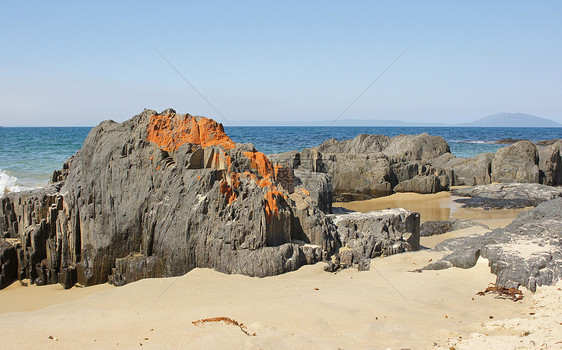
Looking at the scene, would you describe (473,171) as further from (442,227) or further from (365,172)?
(442,227)

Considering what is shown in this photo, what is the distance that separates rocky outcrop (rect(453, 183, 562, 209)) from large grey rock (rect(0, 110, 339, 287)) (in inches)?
450

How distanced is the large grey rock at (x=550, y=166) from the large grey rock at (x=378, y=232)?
631 inches

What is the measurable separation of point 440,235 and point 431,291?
20.8 feet

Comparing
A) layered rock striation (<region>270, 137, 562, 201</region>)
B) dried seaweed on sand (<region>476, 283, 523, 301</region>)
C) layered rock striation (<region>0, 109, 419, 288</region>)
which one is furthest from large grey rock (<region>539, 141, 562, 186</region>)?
dried seaweed on sand (<region>476, 283, 523, 301</region>)

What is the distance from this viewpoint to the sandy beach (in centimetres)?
471

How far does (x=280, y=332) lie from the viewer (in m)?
4.91

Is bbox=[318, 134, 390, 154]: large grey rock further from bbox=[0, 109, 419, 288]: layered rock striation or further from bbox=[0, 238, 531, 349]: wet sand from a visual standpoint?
bbox=[0, 238, 531, 349]: wet sand

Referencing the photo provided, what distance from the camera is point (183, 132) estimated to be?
866 centimetres


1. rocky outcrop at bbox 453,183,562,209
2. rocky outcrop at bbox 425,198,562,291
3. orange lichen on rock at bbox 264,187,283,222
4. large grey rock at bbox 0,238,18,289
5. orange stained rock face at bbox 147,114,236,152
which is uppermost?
orange stained rock face at bbox 147,114,236,152

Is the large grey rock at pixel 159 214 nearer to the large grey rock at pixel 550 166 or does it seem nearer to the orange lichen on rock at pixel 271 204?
the orange lichen on rock at pixel 271 204

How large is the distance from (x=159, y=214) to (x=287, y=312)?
3.18 metres

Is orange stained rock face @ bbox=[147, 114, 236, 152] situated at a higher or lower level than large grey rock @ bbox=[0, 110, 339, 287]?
higher

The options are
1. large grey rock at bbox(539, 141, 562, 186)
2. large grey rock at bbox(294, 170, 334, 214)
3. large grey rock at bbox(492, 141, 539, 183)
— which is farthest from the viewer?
large grey rock at bbox(539, 141, 562, 186)

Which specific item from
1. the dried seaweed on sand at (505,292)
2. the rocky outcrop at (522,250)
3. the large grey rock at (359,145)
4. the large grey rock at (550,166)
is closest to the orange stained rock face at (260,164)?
the rocky outcrop at (522,250)
